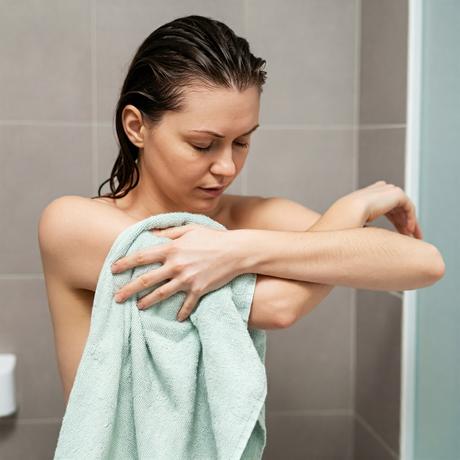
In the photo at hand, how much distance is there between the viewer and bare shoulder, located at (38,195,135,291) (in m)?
1.15

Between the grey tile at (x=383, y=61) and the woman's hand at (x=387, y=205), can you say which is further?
the grey tile at (x=383, y=61)

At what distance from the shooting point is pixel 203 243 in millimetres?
1099

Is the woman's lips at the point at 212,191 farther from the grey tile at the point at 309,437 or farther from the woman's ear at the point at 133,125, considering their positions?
the grey tile at the point at 309,437

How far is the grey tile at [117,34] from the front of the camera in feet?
6.28

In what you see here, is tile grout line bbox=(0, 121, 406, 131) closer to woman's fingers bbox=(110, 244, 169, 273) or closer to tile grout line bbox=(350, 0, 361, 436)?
tile grout line bbox=(350, 0, 361, 436)

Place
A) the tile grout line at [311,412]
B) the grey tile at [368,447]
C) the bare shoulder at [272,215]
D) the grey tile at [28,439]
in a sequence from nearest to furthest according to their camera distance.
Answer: the bare shoulder at [272,215], the grey tile at [368,447], the grey tile at [28,439], the tile grout line at [311,412]

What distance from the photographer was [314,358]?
2.09m

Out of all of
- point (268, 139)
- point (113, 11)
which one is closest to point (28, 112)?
point (113, 11)

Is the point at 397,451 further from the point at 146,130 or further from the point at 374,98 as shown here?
the point at 146,130

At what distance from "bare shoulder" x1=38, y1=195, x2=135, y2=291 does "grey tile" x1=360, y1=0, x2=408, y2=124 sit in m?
0.83

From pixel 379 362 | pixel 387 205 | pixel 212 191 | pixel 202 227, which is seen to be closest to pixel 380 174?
pixel 379 362

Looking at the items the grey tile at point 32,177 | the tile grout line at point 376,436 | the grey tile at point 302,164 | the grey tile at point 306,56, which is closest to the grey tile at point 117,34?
the grey tile at point 32,177

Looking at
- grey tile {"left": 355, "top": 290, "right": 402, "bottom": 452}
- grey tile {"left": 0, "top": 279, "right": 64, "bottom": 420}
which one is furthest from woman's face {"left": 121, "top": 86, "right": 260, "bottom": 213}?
grey tile {"left": 0, "top": 279, "right": 64, "bottom": 420}

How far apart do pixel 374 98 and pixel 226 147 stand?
826 millimetres
